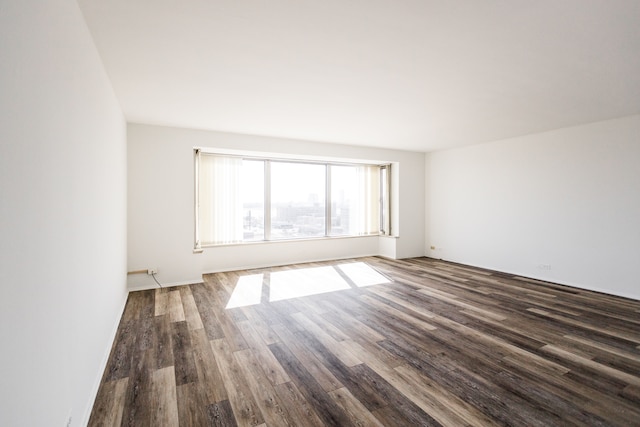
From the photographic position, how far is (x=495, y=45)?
91.8 inches

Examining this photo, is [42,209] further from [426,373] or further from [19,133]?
[426,373]

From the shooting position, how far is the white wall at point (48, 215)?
956 mm

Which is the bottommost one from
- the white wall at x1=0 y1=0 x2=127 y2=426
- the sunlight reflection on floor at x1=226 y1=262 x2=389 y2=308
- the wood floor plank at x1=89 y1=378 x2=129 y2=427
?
the wood floor plank at x1=89 y1=378 x2=129 y2=427

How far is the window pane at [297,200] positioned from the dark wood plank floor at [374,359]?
224 centimetres

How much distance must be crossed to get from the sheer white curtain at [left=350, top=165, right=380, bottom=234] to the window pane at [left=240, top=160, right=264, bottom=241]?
7.78 feet

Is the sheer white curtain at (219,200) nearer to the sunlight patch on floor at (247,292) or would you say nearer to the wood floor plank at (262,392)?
the sunlight patch on floor at (247,292)

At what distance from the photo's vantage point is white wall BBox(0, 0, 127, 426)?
3.14 ft

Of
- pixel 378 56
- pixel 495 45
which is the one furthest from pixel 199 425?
pixel 495 45

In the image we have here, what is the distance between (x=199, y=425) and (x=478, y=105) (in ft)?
14.0

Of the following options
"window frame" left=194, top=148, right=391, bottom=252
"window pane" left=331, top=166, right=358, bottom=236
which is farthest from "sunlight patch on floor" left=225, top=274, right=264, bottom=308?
"window pane" left=331, top=166, right=358, bottom=236

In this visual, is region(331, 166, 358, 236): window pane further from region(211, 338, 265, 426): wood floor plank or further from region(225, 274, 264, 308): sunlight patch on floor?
region(211, 338, 265, 426): wood floor plank

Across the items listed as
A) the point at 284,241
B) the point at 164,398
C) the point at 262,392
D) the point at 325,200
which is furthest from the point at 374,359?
the point at 325,200

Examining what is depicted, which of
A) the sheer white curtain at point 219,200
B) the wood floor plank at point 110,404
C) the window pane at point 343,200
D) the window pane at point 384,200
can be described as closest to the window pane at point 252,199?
the sheer white curtain at point 219,200

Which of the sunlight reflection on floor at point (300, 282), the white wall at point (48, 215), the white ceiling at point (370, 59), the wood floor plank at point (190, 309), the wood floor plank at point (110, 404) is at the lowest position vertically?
the wood floor plank at point (110, 404)
